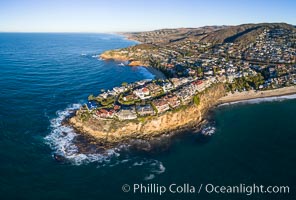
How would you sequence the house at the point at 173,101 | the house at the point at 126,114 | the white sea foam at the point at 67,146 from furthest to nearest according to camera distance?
the house at the point at 173,101
the house at the point at 126,114
the white sea foam at the point at 67,146

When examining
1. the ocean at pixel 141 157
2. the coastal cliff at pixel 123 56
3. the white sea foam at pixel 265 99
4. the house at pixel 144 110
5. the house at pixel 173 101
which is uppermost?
the coastal cliff at pixel 123 56

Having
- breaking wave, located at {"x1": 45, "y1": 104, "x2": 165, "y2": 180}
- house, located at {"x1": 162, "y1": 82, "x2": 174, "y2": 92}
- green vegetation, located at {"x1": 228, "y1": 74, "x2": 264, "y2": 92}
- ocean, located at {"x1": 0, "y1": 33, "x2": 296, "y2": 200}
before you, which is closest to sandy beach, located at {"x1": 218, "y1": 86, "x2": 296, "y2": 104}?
green vegetation, located at {"x1": 228, "y1": 74, "x2": 264, "y2": 92}

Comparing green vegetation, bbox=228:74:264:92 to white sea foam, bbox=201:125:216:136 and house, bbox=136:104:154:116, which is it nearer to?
white sea foam, bbox=201:125:216:136

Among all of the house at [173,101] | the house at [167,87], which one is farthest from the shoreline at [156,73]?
the house at [173,101]

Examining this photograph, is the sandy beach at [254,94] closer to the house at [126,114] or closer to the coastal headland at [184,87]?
the coastal headland at [184,87]

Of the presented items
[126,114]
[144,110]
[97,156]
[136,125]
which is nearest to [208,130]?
[144,110]

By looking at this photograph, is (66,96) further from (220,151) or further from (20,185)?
(220,151)
